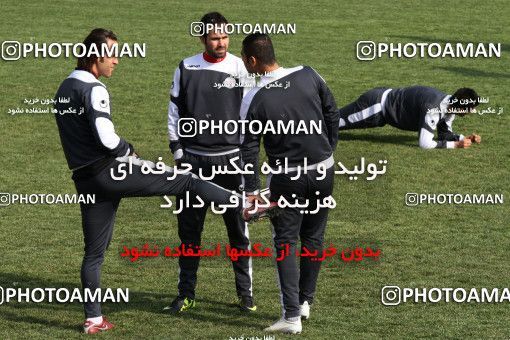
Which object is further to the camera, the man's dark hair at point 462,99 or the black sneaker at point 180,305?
the man's dark hair at point 462,99

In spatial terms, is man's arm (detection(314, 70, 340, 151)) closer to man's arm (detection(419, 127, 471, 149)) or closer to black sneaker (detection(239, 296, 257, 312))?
black sneaker (detection(239, 296, 257, 312))

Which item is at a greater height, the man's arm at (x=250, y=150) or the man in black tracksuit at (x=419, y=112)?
the man in black tracksuit at (x=419, y=112)

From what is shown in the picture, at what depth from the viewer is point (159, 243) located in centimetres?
1127

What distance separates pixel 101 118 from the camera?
8.05 m

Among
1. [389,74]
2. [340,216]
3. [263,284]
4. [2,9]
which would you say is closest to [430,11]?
Result: [389,74]

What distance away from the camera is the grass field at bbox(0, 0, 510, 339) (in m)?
8.94

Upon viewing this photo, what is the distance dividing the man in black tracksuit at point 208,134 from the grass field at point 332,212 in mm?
284

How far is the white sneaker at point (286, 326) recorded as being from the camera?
27.5 feet

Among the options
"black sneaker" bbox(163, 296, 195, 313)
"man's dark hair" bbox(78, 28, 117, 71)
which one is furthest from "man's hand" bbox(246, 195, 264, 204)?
"man's dark hair" bbox(78, 28, 117, 71)

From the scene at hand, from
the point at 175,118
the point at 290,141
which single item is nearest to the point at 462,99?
the point at 175,118

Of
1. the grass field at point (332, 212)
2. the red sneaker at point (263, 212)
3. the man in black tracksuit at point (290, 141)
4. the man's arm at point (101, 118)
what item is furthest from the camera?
the grass field at point (332, 212)

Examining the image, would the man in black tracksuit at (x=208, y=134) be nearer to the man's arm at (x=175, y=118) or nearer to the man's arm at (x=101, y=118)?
the man's arm at (x=175, y=118)

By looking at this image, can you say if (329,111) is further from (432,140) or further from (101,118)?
(432,140)

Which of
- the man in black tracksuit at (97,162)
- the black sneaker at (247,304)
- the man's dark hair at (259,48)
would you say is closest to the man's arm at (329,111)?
the man's dark hair at (259,48)
